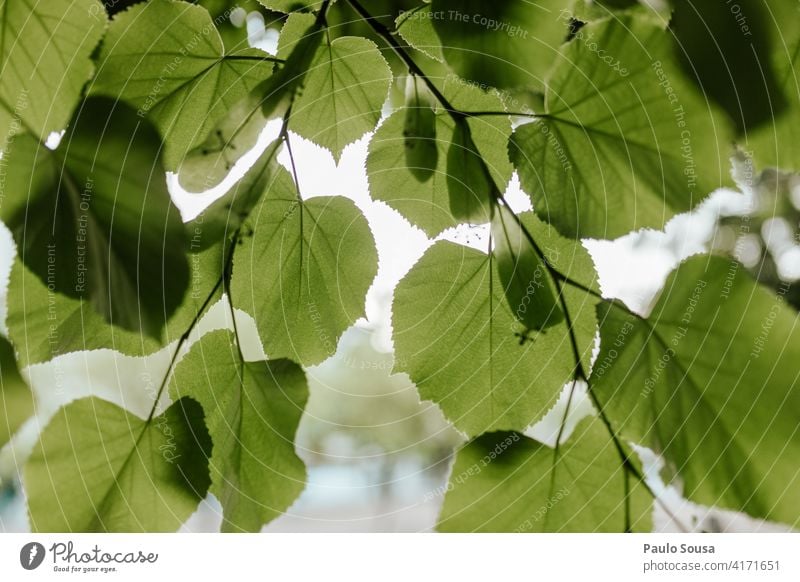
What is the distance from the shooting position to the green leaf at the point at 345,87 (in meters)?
0.24

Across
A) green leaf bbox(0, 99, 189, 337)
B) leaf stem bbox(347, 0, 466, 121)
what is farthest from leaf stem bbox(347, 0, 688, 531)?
green leaf bbox(0, 99, 189, 337)

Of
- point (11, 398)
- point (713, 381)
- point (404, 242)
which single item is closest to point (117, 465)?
point (11, 398)

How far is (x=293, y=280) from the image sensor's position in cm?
24

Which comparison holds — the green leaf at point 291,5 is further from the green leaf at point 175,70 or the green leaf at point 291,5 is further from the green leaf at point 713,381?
the green leaf at point 713,381

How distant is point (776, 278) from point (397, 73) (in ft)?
0.66

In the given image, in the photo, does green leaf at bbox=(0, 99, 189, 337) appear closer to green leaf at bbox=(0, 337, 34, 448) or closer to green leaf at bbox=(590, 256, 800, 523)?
green leaf at bbox=(0, 337, 34, 448)

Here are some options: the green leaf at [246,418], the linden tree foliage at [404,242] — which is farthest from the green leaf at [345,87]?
the green leaf at [246,418]

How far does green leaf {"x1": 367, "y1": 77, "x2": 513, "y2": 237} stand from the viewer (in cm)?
23

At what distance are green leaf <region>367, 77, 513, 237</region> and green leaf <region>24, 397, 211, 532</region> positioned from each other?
127 mm

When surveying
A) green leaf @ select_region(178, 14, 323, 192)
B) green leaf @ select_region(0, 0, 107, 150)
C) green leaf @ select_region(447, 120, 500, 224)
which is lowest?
green leaf @ select_region(447, 120, 500, 224)

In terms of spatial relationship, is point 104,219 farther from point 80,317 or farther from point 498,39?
point 498,39

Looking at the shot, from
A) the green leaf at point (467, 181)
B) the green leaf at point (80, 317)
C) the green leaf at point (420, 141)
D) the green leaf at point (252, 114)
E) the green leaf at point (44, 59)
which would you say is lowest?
the green leaf at point (80, 317)

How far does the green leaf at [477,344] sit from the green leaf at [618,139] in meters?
0.02
